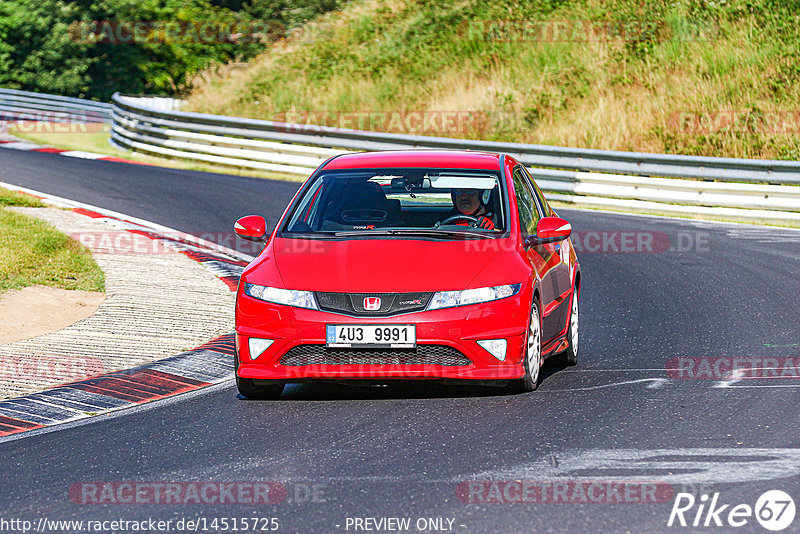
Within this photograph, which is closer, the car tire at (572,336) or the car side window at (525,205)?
the car side window at (525,205)

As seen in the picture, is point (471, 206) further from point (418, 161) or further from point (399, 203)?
point (418, 161)

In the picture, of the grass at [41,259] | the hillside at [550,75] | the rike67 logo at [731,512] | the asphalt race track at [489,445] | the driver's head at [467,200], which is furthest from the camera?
the hillside at [550,75]

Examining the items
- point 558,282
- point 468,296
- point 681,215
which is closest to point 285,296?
point 468,296

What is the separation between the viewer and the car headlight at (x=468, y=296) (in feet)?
23.9

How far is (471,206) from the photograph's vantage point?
334 inches

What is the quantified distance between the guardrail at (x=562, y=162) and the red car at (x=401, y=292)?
11281 mm

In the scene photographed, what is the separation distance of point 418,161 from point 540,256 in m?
1.23

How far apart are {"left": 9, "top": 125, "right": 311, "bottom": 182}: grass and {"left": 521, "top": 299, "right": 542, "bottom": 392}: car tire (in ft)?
52.0

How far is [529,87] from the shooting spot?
29.0 meters

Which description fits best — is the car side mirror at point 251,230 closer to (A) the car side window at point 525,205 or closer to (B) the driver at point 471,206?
(B) the driver at point 471,206

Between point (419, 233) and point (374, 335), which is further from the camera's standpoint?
point (419, 233)

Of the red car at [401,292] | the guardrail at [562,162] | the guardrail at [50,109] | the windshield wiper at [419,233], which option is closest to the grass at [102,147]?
the guardrail at [562,162]

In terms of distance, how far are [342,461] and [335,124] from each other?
78.1 feet

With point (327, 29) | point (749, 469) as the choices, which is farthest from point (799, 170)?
point (327, 29)
